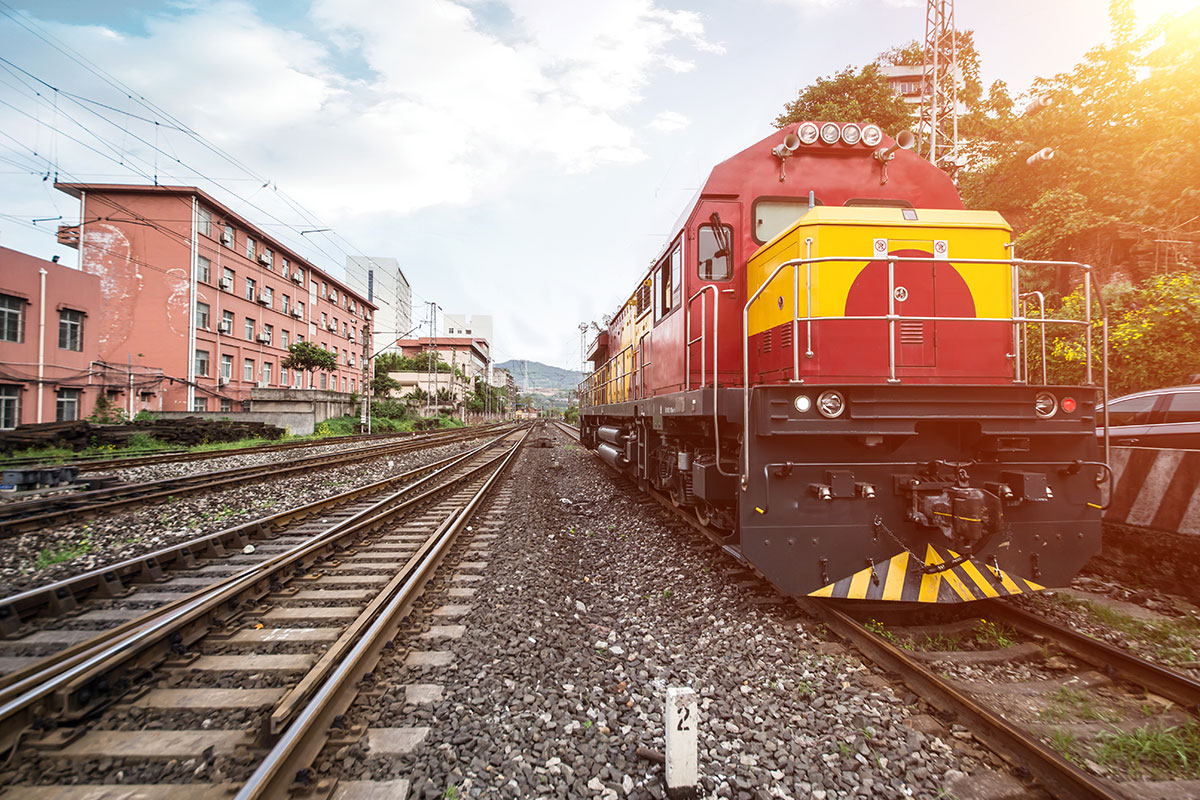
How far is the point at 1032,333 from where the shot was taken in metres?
9.09

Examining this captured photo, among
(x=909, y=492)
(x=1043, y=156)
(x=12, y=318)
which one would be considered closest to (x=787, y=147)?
(x=909, y=492)

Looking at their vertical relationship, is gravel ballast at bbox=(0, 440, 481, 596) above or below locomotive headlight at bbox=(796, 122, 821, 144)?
below

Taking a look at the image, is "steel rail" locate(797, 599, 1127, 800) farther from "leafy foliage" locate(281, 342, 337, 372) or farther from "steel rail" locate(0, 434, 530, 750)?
"leafy foliage" locate(281, 342, 337, 372)

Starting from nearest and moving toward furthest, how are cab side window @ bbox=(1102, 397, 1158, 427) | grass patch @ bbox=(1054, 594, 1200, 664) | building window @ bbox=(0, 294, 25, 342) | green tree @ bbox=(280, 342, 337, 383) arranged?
grass patch @ bbox=(1054, 594, 1200, 664)
cab side window @ bbox=(1102, 397, 1158, 427)
building window @ bbox=(0, 294, 25, 342)
green tree @ bbox=(280, 342, 337, 383)

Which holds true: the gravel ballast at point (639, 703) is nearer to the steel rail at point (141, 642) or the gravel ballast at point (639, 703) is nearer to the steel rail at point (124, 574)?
the steel rail at point (141, 642)

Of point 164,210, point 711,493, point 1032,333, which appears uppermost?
point 164,210

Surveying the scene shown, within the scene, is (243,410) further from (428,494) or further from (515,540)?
(515,540)

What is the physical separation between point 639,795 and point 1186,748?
2417mm

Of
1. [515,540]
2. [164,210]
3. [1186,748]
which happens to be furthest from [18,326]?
[1186,748]

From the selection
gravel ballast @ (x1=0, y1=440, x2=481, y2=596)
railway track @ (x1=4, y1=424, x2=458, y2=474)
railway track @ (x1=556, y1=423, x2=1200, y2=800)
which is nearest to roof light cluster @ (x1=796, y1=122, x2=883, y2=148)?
railway track @ (x1=556, y1=423, x2=1200, y2=800)

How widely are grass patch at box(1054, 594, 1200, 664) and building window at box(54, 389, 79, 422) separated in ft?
86.4

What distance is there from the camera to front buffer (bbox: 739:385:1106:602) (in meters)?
3.52

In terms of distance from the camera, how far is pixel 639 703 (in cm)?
290

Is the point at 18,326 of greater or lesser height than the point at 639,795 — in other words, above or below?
above
